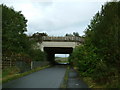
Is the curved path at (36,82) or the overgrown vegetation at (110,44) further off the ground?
the overgrown vegetation at (110,44)

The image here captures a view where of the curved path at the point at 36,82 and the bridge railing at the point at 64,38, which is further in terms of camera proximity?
the bridge railing at the point at 64,38

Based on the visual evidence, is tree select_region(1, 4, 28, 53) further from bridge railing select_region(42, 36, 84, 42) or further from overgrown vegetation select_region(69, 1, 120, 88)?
bridge railing select_region(42, 36, 84, 42)

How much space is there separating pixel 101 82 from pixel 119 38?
367 cm

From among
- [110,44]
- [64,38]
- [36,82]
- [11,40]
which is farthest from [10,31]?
[64,38]

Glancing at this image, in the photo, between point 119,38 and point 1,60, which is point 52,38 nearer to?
point 1,60

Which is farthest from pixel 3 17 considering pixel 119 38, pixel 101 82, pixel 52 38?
pixel 52 38

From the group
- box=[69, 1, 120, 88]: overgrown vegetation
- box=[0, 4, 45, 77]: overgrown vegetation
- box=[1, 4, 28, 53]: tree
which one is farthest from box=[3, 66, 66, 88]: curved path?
box=[1, 4, 28, 53]: tree

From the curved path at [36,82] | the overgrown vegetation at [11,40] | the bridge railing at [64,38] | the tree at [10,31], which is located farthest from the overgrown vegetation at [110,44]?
the bridge railing at [64,38]

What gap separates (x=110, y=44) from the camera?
36.0 ft

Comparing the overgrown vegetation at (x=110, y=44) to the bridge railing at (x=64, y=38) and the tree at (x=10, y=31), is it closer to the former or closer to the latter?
the tree at (x=10, y=31)

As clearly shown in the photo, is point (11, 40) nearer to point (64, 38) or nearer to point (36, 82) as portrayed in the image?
point (36, 82)

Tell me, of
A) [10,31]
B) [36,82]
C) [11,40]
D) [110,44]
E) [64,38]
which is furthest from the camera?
[64,38]

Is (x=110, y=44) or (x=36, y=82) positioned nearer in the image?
(x=110, y=44)

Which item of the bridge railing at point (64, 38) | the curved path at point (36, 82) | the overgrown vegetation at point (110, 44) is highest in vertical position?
Result: the bridge railing at point (64, 38)
